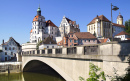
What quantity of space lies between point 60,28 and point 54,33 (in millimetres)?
6097

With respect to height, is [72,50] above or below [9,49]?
above

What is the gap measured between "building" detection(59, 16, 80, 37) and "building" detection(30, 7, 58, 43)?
15.9 ft

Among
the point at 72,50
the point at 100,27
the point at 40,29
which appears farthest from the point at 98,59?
the point at 40,29

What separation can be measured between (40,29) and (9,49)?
3921cm

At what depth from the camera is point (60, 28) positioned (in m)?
97.3

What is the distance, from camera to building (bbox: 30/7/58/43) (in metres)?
89.1

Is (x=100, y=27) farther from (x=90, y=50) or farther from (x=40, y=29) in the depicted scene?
(x=90, y=50)

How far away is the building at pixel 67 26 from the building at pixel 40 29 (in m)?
4.83

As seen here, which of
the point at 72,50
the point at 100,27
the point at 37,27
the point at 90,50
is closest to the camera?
the point at 90,50

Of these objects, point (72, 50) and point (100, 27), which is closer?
point (72, 50)

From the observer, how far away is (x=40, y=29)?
89938mm

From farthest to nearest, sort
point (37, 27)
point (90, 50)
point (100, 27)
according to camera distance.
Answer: point (37, 27) → point (100, 27) → point (90, 50)

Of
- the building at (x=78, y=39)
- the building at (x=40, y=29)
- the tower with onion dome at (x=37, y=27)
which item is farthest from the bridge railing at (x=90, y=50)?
the tower with onion dome at (x=37, y=27)

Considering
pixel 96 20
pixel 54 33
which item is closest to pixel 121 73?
pixel 96 20
